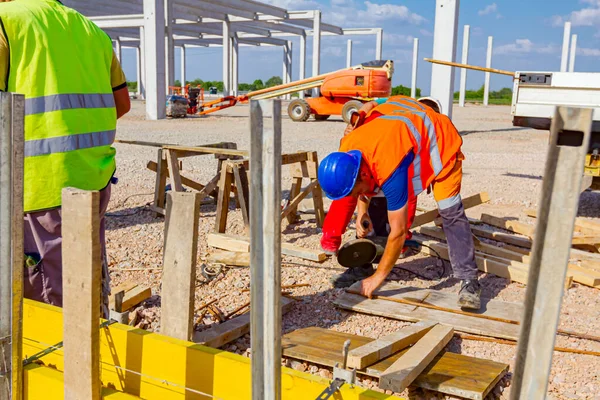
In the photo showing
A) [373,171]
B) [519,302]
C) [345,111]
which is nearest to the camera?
[373,171]

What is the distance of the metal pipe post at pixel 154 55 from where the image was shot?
20523 millimetres

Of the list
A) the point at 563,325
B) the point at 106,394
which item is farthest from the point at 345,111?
the point at 106,394

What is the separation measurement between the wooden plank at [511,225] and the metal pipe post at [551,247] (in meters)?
4.84

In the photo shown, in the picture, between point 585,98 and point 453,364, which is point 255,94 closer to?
point 585,98

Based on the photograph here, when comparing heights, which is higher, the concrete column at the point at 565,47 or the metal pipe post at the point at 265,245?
the concrete column at the point at 565,47

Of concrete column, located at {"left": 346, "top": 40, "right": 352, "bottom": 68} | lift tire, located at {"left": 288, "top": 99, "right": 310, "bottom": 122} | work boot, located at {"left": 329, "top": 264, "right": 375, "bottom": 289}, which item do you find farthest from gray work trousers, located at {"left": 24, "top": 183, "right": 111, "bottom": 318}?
concrete column, located at {"left": 346, "top": 40, "right": 352, "bottom": 68}

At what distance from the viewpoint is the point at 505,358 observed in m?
3.44

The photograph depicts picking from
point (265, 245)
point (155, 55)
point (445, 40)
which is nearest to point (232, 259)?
point (265, 245)

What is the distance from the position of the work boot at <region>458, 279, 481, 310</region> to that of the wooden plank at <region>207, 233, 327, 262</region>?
4.61 feet

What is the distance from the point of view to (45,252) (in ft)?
9.20

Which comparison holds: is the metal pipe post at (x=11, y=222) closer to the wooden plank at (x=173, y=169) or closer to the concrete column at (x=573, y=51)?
the wooden plank at (x=173, y=169)

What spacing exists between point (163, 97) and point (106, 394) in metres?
20.0

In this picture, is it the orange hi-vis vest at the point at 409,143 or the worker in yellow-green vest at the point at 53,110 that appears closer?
the worker in yellow-green vest at the point at 53,110

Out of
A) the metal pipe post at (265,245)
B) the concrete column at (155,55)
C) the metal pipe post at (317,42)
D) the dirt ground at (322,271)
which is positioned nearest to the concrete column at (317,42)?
the metal pipe post at (317,42)
